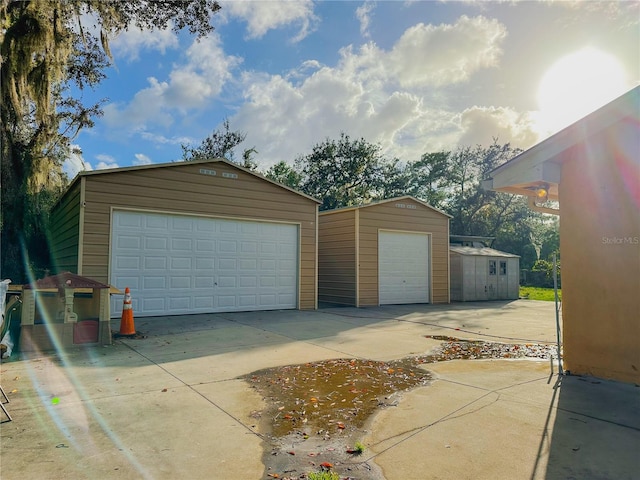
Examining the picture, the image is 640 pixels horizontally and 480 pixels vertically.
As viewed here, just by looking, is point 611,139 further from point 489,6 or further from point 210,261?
point 210,261

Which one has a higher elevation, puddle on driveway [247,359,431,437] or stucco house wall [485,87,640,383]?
stucco house wall [485,87,640,383]

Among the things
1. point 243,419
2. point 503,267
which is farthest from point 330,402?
point 503,267

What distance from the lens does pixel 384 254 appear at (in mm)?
13414

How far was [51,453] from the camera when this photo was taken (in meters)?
2.54

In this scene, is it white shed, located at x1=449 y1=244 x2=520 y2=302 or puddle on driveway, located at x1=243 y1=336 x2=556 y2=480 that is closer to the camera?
puddle on driveway, located at x1=243 y1=336 x2=556 y2=480

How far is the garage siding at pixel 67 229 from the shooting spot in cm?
896

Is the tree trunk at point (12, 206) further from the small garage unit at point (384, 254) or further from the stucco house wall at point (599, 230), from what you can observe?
the stucco house wall at point (599, 230)

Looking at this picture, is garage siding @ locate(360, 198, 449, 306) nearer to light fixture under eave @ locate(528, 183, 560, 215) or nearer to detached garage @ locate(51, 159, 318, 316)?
detached garage @ locate(51, 159, 318, 316)

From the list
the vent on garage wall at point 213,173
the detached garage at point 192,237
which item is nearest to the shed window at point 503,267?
the detached garage at point 192,237

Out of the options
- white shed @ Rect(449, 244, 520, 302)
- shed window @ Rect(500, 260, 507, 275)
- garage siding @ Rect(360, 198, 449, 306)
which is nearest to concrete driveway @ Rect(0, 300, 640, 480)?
garage siding @ Rect(360, 198, 449, 306)

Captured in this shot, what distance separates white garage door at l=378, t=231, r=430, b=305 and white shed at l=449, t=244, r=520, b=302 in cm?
196

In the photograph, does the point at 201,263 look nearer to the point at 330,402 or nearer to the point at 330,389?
the point at 330,389

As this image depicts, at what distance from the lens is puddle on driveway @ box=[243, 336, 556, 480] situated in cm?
252

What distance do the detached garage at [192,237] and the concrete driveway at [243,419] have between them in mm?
3331
